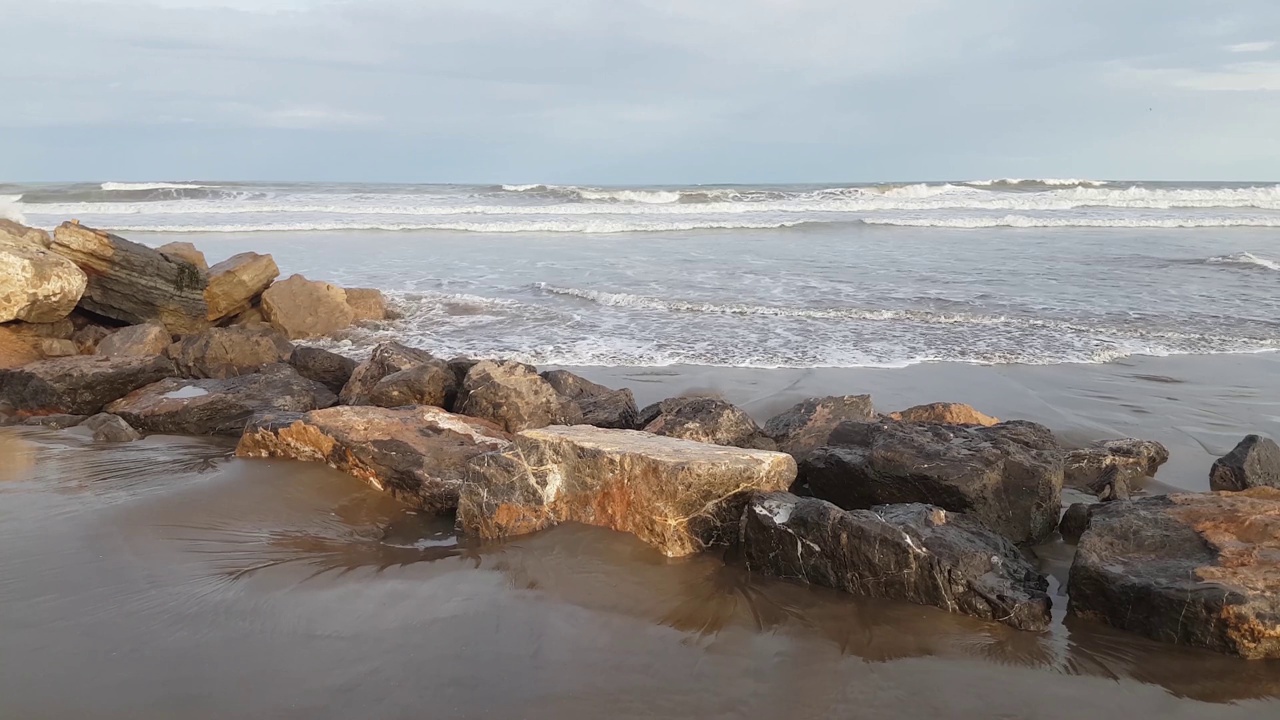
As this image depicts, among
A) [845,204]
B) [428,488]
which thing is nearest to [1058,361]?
[428,488]

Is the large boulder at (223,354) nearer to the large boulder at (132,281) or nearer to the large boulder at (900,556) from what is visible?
the large boulder at (132,281)

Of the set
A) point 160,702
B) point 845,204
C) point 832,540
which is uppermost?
point 845,204

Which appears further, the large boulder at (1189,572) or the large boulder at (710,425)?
the large boulder at (710,425)

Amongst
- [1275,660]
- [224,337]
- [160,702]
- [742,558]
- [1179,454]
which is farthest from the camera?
[224,337]

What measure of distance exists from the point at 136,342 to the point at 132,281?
140cm

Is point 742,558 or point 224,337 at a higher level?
point 224,337

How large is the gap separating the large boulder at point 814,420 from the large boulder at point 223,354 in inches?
176

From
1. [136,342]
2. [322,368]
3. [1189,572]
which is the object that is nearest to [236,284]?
[136,342]

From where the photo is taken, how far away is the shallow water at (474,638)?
2828mm

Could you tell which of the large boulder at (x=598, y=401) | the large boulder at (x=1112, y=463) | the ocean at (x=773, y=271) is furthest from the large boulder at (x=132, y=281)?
the large boulder at (x=1112, y=463)

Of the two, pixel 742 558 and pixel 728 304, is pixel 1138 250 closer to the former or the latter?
pixel 728 304

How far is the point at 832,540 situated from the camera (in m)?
3.63

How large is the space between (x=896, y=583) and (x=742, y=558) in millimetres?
745

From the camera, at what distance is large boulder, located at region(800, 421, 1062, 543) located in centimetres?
416
